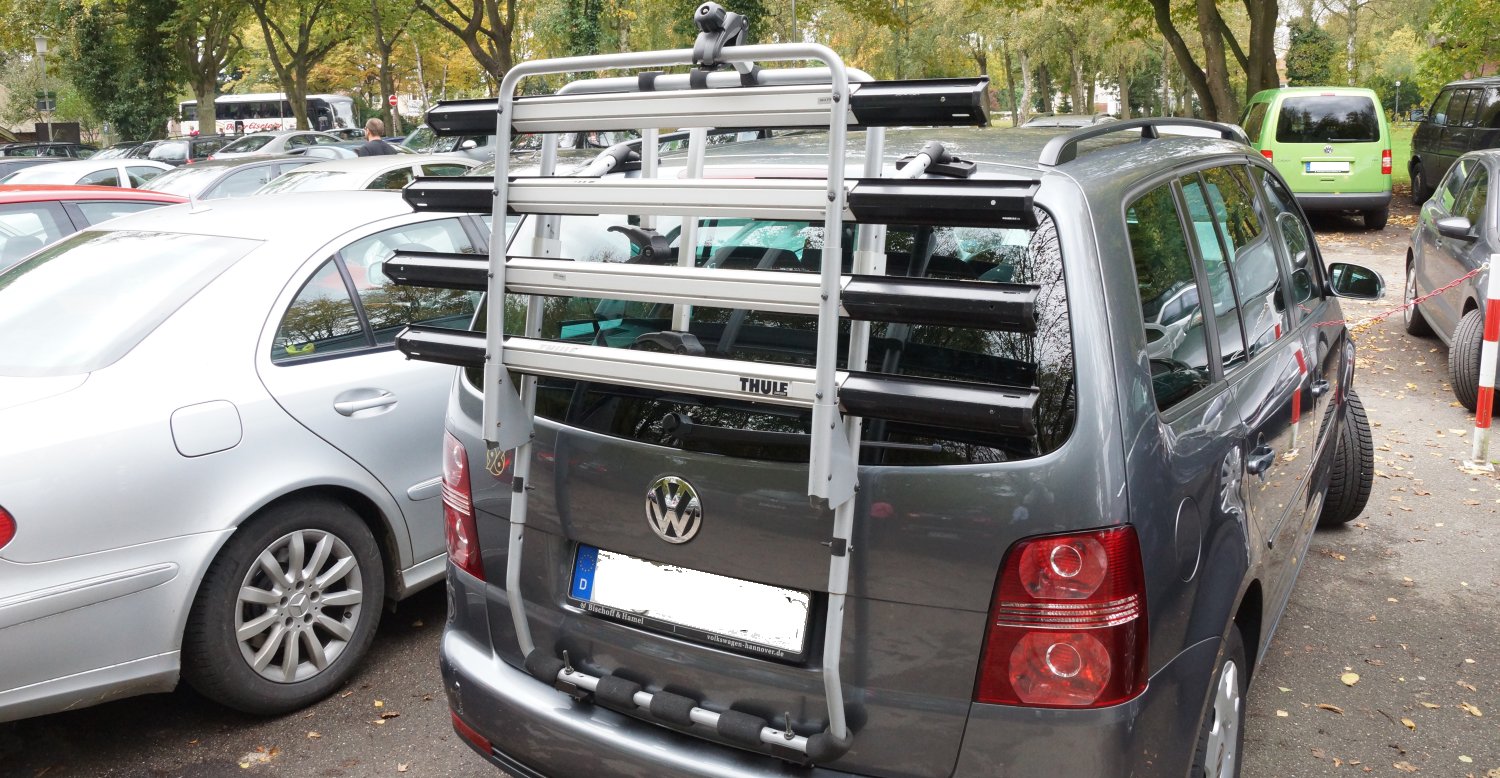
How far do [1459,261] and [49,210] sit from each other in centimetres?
906

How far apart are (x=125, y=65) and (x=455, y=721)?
41840mm

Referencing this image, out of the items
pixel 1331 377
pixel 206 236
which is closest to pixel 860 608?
pixel 1331 377

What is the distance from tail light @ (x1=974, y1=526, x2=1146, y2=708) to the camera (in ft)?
7.18

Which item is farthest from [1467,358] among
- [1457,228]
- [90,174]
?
[90,174]

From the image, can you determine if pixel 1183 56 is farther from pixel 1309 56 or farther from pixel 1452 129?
pixel 1309 56

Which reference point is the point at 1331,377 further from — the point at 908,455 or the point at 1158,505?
the point at 908,455

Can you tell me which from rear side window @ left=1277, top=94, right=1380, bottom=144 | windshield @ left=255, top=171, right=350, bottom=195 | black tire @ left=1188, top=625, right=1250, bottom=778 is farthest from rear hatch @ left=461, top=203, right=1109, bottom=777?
rear side window @ left=1277, top=94, right=1380, bottom=144

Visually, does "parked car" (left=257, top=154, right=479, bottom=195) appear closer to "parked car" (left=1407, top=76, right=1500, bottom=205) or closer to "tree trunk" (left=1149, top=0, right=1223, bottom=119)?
"parked car" (left=1407, top=76, right=1500, bottom=205)

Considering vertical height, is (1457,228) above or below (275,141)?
below

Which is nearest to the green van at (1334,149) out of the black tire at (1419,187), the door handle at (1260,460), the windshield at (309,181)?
the black tire at (1419,187)

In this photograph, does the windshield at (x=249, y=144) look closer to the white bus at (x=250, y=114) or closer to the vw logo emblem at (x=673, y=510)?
the vw logo emblem at (x=673, y=510)

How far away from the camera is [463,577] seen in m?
3.00

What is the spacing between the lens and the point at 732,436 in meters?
2.43

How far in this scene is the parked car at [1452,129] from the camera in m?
18.4
